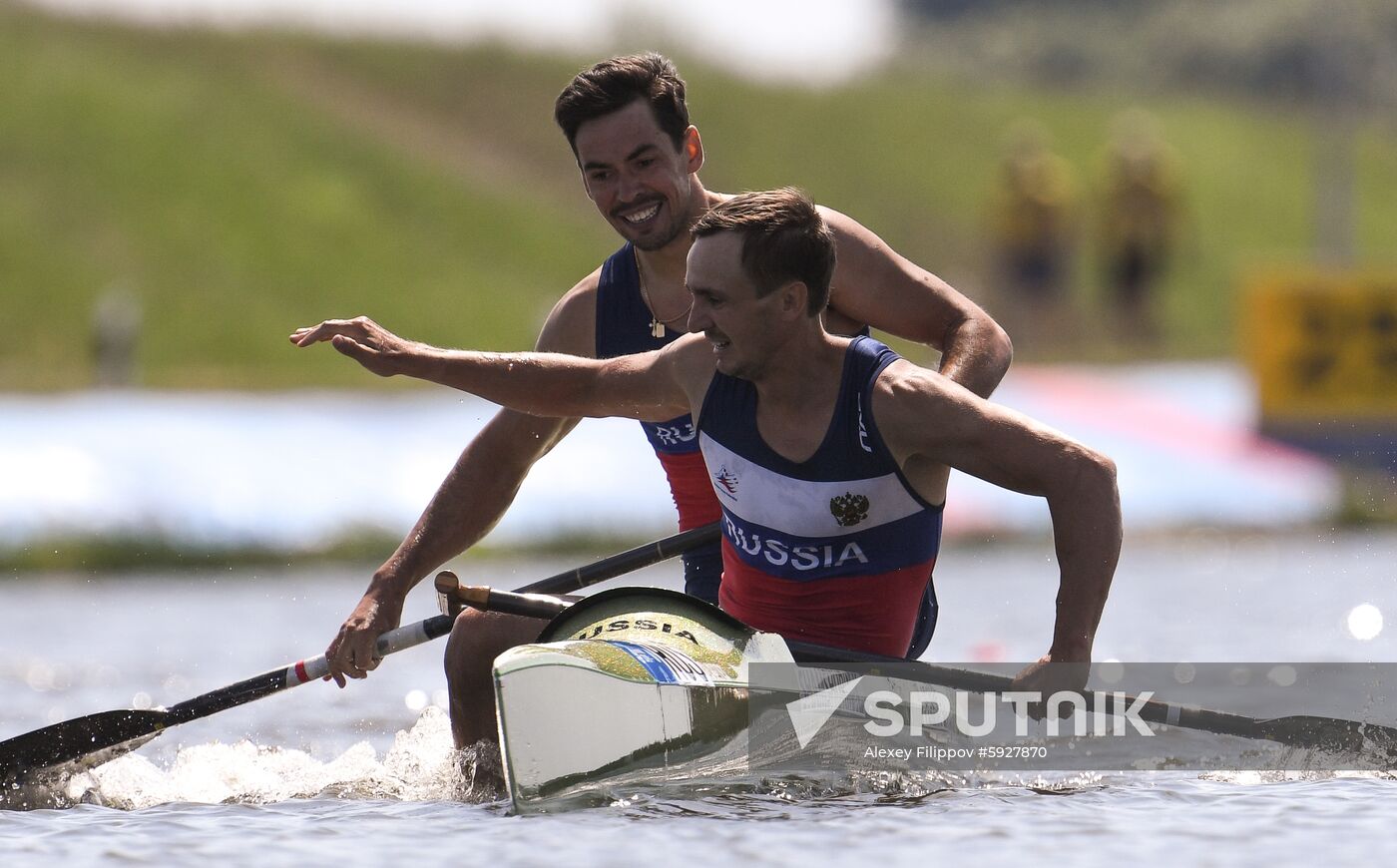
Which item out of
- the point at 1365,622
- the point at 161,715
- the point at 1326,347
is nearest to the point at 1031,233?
the point at 1326,347

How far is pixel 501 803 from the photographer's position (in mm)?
6574

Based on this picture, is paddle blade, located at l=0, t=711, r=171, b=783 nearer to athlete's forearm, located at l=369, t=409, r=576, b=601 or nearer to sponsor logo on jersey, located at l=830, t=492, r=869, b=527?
athlete's forearm, located at l=369, t=409, r=576, b=601

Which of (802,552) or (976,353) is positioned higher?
(976,353)

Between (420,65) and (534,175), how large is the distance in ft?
11.3

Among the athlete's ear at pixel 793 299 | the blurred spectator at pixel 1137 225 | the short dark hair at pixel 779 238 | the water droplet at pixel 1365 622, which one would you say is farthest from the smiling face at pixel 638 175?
the blurred spectator at pixel 1137 225

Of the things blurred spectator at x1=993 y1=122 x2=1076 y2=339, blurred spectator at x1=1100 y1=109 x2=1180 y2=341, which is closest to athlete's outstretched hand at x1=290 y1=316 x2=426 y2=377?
blurred spectator at x1=993 y1=122 x2=1076 y2=339

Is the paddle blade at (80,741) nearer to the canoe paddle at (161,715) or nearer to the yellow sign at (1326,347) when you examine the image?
the canoe paddle at (161,715)

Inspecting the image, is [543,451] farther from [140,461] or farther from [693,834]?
[140,461]

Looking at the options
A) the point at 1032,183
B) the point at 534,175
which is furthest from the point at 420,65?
the point at 1032,183

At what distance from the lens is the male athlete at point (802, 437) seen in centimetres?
589

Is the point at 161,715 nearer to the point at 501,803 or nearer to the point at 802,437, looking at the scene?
the point at 501,803

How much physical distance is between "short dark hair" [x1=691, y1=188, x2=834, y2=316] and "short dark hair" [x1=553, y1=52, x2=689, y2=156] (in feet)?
2.05

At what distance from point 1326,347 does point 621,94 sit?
12106 millimetres

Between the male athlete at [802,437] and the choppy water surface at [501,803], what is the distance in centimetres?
48
